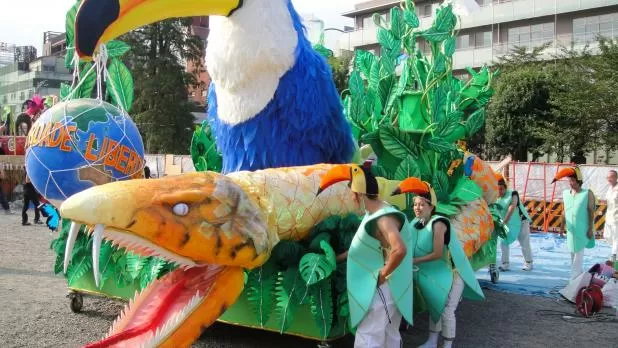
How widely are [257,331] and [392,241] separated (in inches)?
79.0

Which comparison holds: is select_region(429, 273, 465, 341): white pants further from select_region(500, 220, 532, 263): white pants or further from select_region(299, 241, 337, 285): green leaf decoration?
select_region(500, 220, 532, 263): white pants

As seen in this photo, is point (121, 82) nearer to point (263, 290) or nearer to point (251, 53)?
point (251, 53)

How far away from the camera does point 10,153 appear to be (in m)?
17.8

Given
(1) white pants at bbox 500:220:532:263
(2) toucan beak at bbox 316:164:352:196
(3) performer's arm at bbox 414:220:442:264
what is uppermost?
(2) toucan beak at bbox 316:164:352:196

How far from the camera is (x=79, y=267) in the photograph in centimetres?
512

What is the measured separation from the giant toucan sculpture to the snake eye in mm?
1539

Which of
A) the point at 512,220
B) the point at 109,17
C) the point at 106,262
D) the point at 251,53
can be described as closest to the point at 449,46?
the point at 251,53

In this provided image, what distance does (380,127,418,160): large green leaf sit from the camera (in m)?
4.84

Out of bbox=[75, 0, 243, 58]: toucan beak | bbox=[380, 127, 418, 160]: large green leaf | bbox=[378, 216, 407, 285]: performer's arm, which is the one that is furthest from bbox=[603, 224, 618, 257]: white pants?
bbox=[75, 0, 243, 58]: toucan beak

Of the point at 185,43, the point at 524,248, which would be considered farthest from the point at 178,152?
the point at 524,248

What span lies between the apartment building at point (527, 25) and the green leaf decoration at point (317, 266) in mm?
20708

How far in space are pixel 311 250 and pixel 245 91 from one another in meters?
1.43

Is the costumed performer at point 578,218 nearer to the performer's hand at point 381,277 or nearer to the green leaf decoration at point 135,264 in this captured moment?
the performer's hand at point 381,277

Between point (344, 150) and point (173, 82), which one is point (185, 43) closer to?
point (173, 82)
